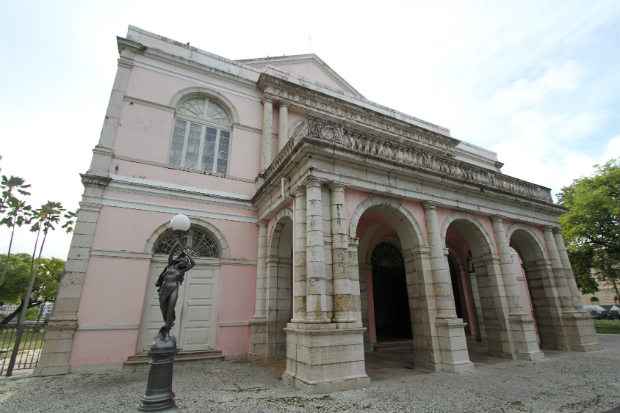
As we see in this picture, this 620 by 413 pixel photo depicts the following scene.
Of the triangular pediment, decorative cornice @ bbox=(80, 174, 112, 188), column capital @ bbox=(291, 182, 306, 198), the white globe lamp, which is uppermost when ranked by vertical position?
the triangular pediment

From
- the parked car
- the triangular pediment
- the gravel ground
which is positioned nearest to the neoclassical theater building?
the gravel ground

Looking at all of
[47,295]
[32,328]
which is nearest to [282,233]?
[32,328]

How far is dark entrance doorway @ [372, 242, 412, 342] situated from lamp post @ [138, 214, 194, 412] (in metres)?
7.68

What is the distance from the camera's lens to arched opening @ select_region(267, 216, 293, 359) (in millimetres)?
8664

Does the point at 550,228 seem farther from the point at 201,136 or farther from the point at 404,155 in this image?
the point at 201,136

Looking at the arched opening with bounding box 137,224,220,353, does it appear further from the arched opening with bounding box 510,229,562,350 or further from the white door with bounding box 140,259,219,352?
the arched opening with bounding box 510,229,562,350

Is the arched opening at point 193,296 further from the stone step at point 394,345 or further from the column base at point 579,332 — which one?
the column base at point 579,332

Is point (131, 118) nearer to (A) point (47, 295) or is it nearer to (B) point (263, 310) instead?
(B) point (263, 310)

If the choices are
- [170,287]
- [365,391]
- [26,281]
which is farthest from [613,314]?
[26,281]

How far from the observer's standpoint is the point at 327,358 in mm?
5582

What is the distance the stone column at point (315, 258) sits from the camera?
597 cm

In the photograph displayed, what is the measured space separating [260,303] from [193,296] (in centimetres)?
199

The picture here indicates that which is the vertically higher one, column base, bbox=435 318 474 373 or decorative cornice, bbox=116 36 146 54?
decorative cornice, bbox=116 36 146 54

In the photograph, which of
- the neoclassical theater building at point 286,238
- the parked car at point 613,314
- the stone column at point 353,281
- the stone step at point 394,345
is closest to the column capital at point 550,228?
the neoclassical theater building at point 286,238
